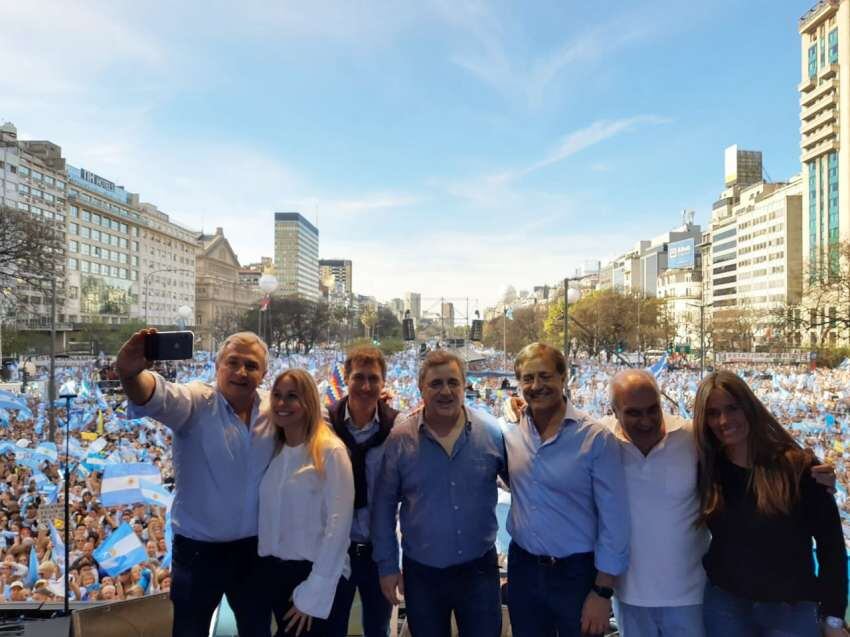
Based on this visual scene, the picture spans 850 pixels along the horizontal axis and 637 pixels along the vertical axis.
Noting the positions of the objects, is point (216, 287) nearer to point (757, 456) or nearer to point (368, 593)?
point (368, 593)

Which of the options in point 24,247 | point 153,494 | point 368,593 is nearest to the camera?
point 368,593

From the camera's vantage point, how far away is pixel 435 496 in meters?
2.61

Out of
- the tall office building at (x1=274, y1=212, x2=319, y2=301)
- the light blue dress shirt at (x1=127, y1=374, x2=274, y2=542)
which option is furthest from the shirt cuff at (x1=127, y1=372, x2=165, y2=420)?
the tall office building at (x1=274, y1=212, x2=319, y2=301)

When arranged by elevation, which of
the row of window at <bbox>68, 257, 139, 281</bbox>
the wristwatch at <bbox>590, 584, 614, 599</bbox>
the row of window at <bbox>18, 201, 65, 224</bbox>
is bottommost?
the wristwatch at <bbox>590, 584, 614, 599</bbox>

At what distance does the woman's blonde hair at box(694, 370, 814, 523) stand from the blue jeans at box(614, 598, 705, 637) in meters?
0.41

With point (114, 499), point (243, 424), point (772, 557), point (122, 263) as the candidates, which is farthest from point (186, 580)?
point (122, 263)

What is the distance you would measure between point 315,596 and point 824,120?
8260cm

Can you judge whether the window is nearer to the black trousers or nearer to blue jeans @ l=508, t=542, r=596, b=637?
blue jeans @ l=508, t=542, r=596, b=637

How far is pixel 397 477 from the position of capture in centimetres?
266

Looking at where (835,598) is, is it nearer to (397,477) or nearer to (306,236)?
(397,477)

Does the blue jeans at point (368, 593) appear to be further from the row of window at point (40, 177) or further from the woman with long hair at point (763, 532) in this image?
the row of window at point (40, 177)

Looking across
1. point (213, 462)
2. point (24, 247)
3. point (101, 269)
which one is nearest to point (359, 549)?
point (213, 462)

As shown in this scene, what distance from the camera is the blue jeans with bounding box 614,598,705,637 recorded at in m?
2.57

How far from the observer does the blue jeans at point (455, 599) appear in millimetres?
2641
